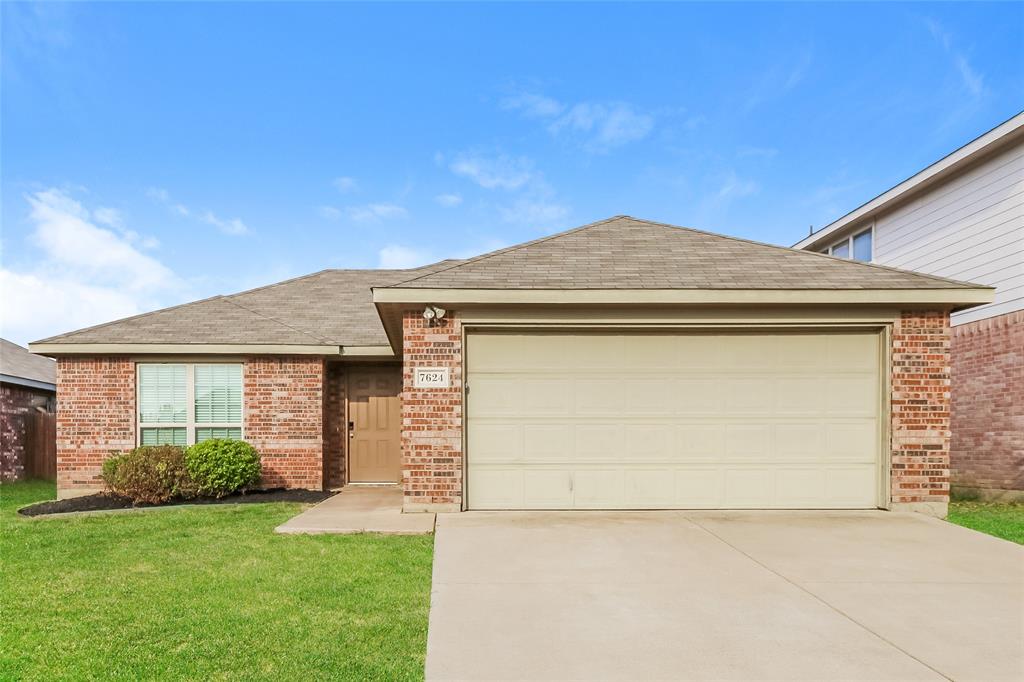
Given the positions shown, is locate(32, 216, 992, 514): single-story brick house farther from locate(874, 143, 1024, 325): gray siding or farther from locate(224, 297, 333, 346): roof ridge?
locate(874, 143, 1024, 325): gray siding

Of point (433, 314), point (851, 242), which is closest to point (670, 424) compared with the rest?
point (433, 314)

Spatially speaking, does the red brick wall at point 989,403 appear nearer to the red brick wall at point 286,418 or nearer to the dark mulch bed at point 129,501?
the dark mulch bed at point 129,501

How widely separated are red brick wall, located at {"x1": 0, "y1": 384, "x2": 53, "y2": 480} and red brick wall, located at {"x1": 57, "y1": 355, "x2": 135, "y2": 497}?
486 centimetres

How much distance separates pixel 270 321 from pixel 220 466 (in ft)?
10.0

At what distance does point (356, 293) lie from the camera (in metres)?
13.8

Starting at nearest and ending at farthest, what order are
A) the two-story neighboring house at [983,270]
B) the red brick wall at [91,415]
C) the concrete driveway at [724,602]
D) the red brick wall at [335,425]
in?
the concrete driveway at [724,602] → the two-story neighboring house at [983,270] → the red brick wall at [91,415] → the red brick wall at [335,425]

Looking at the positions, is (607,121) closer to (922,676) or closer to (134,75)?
(134,75)

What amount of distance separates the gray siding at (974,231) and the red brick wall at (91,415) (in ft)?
47.9

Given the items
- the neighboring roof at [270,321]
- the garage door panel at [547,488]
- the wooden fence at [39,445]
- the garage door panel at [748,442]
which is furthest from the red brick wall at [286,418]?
→ the wooden fence at [39,445]

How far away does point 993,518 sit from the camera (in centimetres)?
798

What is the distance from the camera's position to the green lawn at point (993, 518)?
23.1 feet

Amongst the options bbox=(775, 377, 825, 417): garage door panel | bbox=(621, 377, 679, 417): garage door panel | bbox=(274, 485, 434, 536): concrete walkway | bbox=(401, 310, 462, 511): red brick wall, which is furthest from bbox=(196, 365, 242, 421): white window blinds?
bbox=(775, 377, 825, 417): garage door panel

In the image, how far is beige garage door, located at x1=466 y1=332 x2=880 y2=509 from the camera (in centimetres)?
772

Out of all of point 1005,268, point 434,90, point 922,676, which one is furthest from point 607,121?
point 922,676
